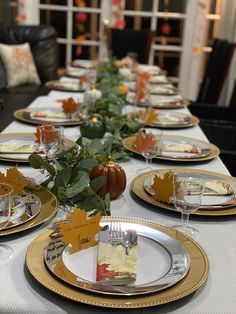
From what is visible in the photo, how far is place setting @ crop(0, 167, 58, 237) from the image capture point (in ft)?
3.26

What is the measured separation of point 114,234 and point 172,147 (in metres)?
0.77

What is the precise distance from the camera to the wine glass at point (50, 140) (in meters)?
1.34

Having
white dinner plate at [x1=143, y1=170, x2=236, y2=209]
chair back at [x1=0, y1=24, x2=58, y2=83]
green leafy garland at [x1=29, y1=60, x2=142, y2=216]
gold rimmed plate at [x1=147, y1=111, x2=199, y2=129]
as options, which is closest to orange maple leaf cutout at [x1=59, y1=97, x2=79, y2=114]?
gold rimmed plate at [x1=147, y1=111, x2=199, y2=129]

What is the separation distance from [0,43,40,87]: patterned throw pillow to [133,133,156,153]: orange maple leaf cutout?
2.61 metres

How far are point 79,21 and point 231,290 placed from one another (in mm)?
4598

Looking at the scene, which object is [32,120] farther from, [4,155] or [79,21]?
[79,21]

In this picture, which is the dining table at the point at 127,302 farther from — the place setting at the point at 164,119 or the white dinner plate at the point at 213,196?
the place setting at the point at 164,119

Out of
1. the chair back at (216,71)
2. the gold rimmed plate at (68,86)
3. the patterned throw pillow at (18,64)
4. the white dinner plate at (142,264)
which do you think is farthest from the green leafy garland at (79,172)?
the patterned throw pillow at (18,64)

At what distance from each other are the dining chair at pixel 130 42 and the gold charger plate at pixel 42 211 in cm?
374

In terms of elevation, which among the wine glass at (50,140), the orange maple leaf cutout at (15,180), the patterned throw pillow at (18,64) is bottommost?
the patterned throw pillow at (18,64)

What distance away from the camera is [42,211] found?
1.12 metres

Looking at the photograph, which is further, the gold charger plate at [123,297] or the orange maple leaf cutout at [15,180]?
the orange maple leaf cutout at [15,180]

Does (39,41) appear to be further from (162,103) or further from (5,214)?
(5,214)

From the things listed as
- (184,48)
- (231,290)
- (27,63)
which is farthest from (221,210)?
(184,48)
